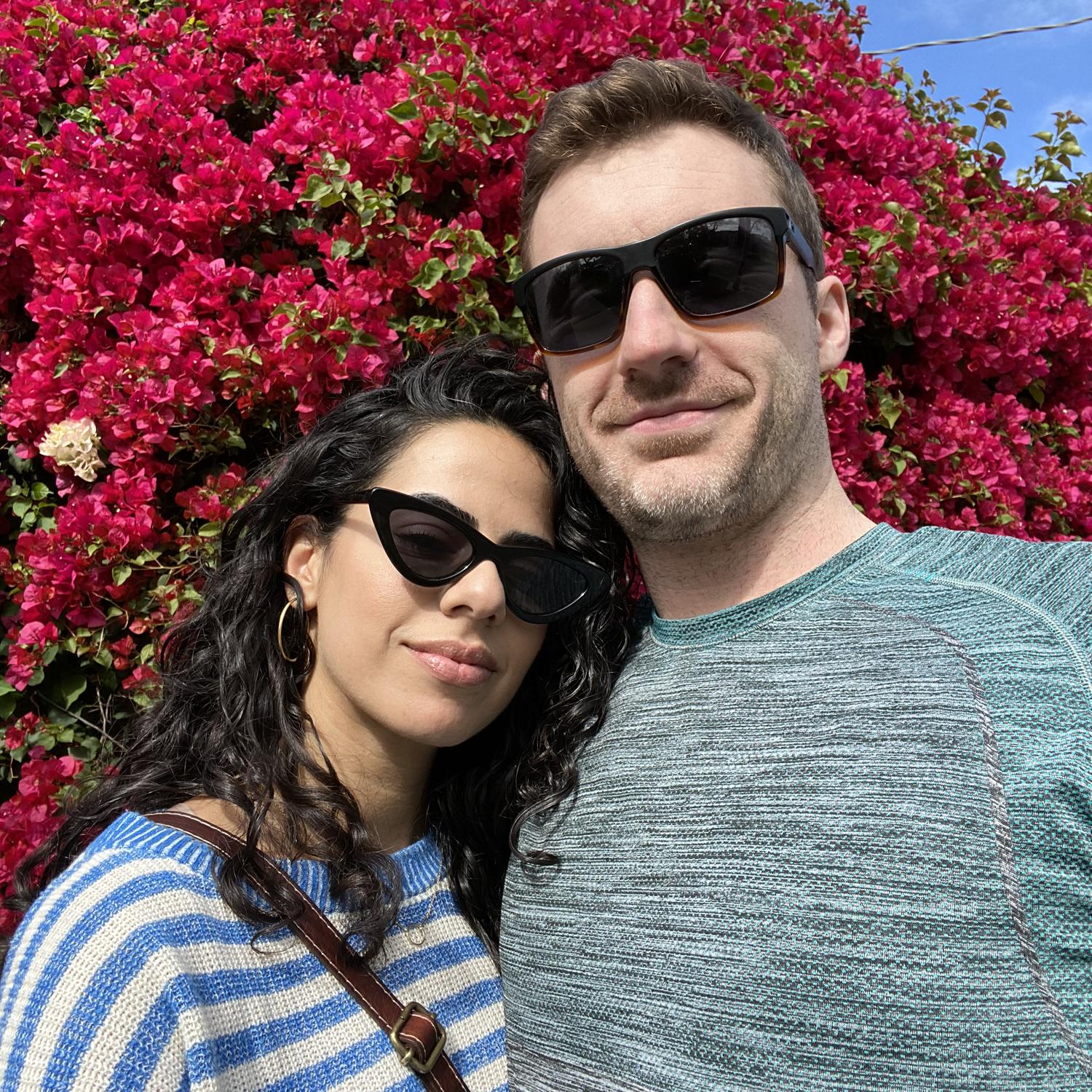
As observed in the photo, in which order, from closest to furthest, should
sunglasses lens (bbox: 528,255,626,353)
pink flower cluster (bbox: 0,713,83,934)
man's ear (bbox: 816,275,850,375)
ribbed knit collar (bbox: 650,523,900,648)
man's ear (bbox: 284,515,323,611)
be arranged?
ribbed knit collar (bbox: 650,523,900,648) → sunglasses lens (bbox: 528,255,626,353) → man's ear (bbox: 284,515,323,611) → man's ear (bbox: 816,275,850,375) → pink flower cluster (bbox: 0,713,83,934)

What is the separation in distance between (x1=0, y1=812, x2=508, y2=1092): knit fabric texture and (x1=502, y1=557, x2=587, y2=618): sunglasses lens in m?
0.66

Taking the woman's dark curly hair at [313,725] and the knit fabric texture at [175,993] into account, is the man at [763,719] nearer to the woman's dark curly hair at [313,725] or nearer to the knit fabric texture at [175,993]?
the woman's dark curly hair at [313,725]

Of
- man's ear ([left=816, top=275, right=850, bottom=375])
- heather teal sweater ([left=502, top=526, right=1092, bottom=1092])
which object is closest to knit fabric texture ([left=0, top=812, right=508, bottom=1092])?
heather teal sweater ([left=502, top=526, right=1092, bottom=1092])

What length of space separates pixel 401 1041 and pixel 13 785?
1.51 meters

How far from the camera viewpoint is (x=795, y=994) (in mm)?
1329

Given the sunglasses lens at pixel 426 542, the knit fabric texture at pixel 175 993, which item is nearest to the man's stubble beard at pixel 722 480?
the sunglasses lens at pixel 426 542

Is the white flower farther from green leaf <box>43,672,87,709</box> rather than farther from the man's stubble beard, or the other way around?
the man's stubble beard

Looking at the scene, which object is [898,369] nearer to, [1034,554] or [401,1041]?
[1034,554]

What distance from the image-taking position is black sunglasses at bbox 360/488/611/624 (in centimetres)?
174

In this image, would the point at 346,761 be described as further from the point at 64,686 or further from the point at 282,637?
the point at 64,686

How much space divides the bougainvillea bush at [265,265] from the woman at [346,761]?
259 mm

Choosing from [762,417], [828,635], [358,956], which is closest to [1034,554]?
[828,635]

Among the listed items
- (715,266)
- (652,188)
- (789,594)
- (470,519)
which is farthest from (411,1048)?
(652,188)

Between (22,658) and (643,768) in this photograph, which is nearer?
(643,768)
